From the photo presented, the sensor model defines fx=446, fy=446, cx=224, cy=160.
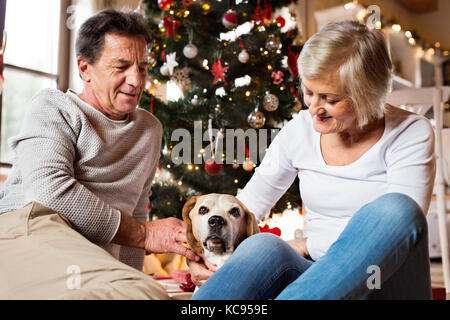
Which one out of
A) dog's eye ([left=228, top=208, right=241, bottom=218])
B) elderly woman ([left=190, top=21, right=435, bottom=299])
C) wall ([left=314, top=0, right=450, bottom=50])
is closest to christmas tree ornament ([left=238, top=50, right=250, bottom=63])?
elderly woman ([left=190, top=21, right=435, bottom=299])

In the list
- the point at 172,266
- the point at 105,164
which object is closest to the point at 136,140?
the point at 105,164

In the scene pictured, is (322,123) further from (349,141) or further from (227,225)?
(227,225)

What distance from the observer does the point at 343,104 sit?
2.98ft

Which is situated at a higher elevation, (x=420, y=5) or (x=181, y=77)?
(x=420, y=5)

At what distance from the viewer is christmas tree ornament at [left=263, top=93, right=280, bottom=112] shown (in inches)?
83.0

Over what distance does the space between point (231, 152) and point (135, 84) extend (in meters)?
1.12

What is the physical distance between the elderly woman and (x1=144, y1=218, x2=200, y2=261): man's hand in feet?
0.31

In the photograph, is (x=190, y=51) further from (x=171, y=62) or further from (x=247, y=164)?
(x=247, y=164)

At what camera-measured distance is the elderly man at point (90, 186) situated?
0.73m

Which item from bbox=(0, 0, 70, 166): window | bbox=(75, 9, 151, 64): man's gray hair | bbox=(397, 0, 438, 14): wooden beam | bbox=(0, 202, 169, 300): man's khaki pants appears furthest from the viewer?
bbox=(397, 0, 438, 14): wooden beam

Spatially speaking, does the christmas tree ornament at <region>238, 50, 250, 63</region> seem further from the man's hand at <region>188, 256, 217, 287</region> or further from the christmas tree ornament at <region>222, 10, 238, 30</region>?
the man's hand at <region>188, 256, 217, 287</region>

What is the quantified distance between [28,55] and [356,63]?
2327mm

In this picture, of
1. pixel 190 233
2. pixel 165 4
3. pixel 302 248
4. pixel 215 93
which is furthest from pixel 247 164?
pixel 190 233

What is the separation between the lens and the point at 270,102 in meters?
2.11
